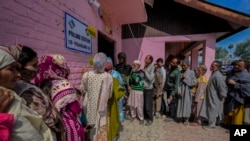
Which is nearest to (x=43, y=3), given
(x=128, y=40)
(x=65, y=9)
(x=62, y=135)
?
(x=65, y=9)

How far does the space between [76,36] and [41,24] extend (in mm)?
868

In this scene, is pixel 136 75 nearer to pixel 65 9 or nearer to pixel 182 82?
pixel 182 82

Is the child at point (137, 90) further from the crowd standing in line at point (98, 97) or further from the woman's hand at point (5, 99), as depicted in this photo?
the woman's hand at point (5, 99)

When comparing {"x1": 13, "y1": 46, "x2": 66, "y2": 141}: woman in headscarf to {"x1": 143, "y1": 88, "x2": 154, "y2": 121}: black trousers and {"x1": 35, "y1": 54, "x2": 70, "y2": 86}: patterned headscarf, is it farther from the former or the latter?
{"x1": 143, "y1": 88, "x2": 154, "y2": 121}: black trousers

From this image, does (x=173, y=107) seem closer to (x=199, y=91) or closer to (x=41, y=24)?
(x=199, y=91)

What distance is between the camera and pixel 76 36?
9.12ft

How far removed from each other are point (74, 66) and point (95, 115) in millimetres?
1002

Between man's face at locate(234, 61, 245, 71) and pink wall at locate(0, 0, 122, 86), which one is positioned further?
man's face at locate(234, 61, 245, 71)

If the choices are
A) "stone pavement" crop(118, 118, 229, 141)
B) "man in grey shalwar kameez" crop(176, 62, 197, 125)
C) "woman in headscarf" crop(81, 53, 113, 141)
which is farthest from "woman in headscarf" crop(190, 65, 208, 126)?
"woman in headscarf" crop(81, 53, 113, 141)

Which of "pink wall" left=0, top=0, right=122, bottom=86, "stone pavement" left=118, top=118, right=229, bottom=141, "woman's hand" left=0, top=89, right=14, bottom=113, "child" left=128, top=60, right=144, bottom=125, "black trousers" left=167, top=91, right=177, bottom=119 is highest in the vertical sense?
"pink wall" left=0, top=0, right=122, bottom=86

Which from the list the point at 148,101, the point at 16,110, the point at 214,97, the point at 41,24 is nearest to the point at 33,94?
the point at 16,110

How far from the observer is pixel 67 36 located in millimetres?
2494

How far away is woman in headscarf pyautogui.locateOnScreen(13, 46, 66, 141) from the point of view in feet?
3.51

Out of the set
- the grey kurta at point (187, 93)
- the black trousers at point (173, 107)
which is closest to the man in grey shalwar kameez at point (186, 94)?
the grey kurta at point (187, 93)
